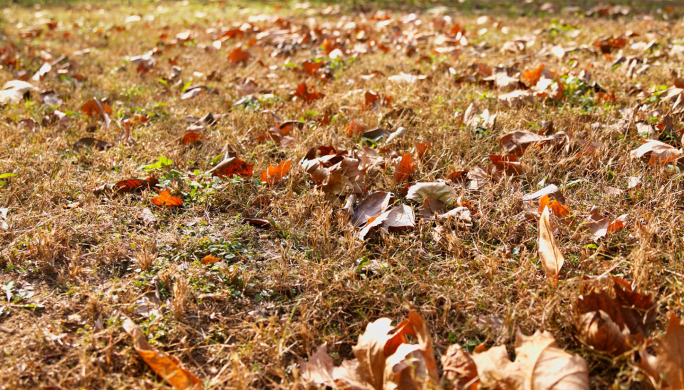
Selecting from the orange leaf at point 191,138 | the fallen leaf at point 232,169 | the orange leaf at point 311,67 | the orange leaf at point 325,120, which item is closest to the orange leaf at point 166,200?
the fallen leaf at point 232,169

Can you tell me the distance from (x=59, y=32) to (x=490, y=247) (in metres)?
5.93

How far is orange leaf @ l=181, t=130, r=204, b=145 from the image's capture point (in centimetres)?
257

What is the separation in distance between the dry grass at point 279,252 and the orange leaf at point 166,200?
0.03m

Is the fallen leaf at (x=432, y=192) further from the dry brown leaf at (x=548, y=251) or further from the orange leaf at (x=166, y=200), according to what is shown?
the orange leaf at (x=166, y=200)

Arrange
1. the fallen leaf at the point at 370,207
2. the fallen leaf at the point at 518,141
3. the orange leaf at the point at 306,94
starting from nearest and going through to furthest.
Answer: the fallen leaf at the point at 370,207
the fallen leaf at the point at 518,141
the orange leaf at the point at 306,94

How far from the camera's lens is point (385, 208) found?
1918mm

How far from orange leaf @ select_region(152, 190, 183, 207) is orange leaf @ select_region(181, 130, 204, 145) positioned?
Result: 1.99 feet

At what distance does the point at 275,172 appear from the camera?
216cm

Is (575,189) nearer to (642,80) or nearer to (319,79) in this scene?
(642,80)

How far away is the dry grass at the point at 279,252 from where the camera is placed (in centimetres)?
141

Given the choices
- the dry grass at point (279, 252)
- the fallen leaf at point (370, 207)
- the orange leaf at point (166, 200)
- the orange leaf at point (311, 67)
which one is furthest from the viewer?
the orange leaf at point (311, 67)

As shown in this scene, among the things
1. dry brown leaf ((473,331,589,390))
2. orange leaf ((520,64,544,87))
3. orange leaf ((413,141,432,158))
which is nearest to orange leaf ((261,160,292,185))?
orange leaf ((413,141,432,158))

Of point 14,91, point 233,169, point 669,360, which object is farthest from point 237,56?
point 669,360

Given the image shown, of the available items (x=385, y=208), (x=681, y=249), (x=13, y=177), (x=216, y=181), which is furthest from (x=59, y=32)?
(x=681, y=249)
